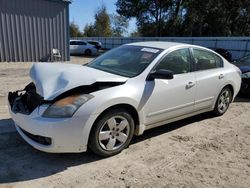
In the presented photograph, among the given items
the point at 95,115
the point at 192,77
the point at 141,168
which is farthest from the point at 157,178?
the point at 192,77

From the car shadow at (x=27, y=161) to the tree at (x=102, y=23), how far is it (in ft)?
164

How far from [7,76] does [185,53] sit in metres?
7.25

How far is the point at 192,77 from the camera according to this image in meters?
4.74

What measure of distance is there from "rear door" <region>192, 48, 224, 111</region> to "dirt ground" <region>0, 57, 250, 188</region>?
2.00 ft

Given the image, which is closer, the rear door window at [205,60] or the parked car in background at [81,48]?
the rear door window at [205,60]

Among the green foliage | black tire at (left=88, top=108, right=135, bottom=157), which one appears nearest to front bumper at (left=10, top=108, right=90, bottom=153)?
black tire at (left=88, top=108, right=135, bottom=157)

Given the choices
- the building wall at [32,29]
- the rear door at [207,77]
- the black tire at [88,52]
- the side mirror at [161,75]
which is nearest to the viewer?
the side mirror at [161,75]

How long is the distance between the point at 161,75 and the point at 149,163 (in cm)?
128

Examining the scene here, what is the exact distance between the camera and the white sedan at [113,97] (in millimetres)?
3311

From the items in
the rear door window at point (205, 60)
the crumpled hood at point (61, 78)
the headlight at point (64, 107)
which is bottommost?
the headlight at point (64, 107)

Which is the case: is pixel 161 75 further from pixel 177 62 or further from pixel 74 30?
pixel 74 30

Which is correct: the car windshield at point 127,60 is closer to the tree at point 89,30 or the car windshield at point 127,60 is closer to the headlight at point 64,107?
the headlight at point 64,107

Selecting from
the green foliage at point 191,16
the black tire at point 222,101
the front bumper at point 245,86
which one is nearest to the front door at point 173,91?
the black tire at point 222,101

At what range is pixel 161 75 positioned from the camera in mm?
3986
